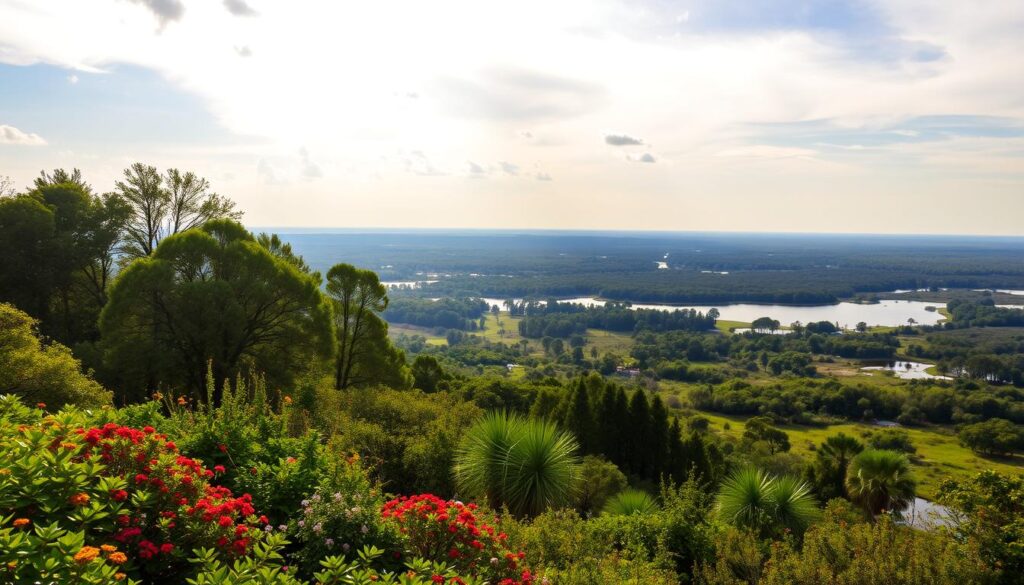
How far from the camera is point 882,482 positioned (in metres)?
14.8

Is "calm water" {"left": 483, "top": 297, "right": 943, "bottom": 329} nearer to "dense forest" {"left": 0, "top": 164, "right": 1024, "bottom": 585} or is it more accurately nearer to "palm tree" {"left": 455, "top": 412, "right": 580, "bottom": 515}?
"dense forest" {"left": 0, "top": 164, "right": 1024, "bottom": 585}

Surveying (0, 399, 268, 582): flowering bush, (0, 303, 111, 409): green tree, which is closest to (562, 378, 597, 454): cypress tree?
(0, 303, 111, 409): green tree

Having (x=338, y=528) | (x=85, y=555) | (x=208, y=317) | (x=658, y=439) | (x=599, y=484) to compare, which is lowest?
(x=658, y=439)

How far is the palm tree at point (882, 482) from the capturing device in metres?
14.8

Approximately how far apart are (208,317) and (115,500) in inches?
565

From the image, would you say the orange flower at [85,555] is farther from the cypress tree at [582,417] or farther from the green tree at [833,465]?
the cypress tree at [582,417]

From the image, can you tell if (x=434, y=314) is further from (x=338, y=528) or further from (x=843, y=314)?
(x=338, y=528)

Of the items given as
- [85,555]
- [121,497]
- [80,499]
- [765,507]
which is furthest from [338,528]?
[765,507]

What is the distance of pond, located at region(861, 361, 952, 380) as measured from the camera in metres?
101

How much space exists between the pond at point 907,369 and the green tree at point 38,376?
11607cm

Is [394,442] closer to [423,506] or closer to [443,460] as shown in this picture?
[443,460]

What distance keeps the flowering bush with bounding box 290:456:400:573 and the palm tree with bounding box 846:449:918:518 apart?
14484 millimetres

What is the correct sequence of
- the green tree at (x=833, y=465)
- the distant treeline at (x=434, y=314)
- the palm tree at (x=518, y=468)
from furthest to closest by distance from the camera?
1. the distant treeline at (x=434, y=314)
2. the green tree at (x=833, y=465)
3. the palm tree at (x=518, y=468)

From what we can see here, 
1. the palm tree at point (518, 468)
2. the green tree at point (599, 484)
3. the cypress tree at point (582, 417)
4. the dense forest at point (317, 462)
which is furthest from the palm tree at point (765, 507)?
the cypress tree at point (582, 417)
